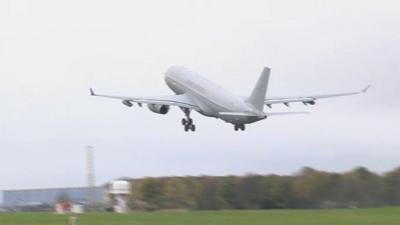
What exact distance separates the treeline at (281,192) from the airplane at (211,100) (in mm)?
12715

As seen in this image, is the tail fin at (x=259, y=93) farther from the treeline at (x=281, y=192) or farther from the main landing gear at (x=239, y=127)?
the treeline at (x=281, y=192)

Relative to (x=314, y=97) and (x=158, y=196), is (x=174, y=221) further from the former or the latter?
(x=158, y=196)

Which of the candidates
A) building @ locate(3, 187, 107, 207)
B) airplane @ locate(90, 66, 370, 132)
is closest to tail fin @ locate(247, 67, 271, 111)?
airplane @ locate(90, 66, 370, 132)

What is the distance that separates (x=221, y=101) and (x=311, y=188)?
23089 mm

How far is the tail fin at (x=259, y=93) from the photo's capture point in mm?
117000

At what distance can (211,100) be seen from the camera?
12469cm

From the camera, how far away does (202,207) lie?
13875cm

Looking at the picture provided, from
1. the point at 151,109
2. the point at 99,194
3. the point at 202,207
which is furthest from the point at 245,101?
the point at 99,194

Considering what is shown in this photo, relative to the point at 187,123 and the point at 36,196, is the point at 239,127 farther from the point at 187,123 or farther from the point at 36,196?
the point at 36,196

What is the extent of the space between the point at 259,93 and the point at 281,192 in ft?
104

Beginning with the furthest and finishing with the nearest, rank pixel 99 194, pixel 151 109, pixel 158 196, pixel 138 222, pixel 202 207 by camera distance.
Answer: pixel 158 196
pixel 99 194
pixel 202 207
pixel 151 109
pixel 138 222

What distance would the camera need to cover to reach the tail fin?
117 m

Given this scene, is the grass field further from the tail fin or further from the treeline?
the treeline

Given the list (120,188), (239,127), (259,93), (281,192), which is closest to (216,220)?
(120,188)
